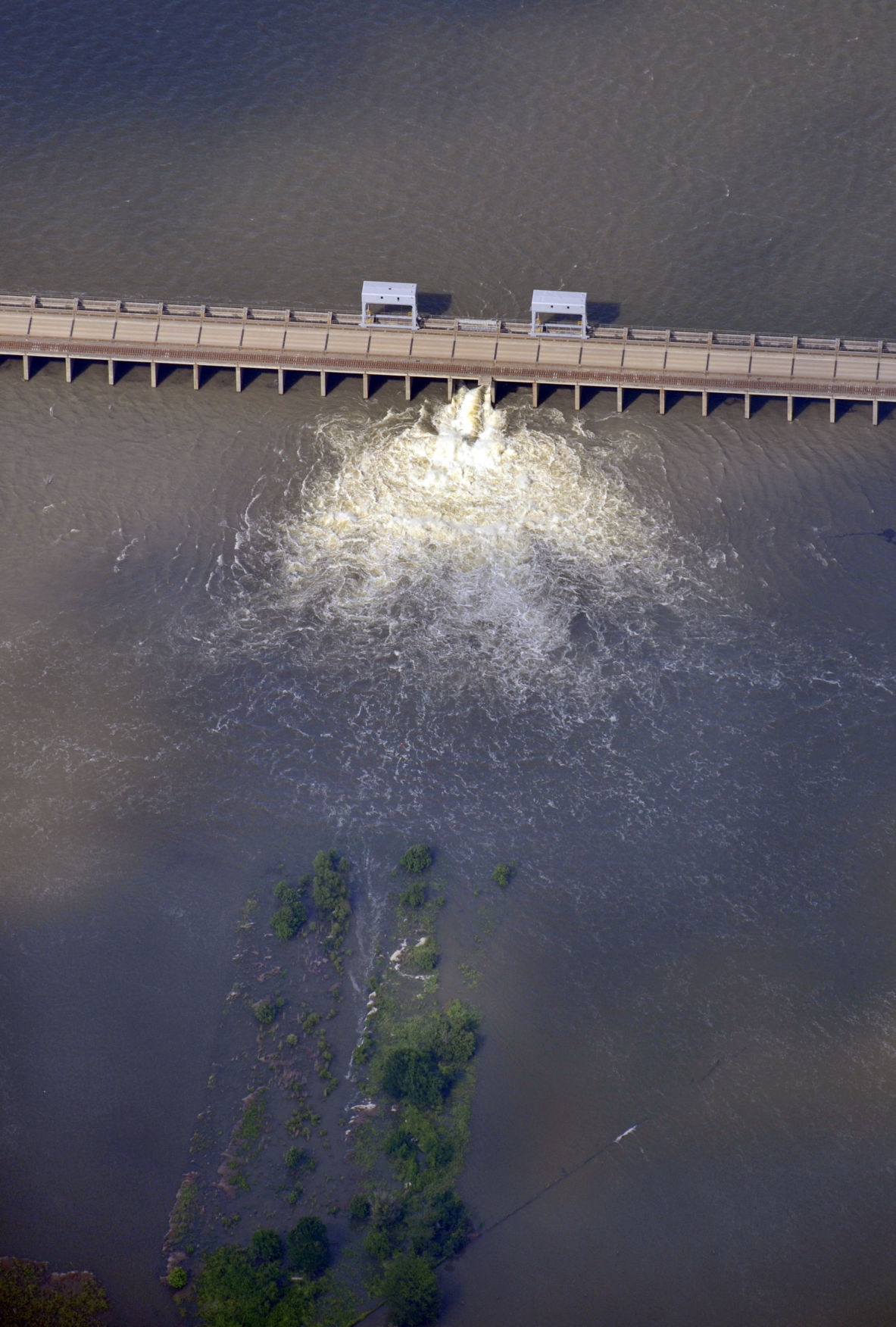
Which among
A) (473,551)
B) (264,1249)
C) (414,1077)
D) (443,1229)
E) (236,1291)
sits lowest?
(236,1291)

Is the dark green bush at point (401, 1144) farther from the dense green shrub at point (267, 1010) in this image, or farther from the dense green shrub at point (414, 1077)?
the dense green shrub at point (267, 1010)

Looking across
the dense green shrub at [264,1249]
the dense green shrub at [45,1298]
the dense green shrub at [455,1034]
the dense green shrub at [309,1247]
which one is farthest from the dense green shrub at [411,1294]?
the dense green shrub at [45,1298]

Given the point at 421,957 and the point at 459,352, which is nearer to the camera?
the point at 421,957

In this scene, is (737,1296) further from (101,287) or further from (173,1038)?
(101,287)

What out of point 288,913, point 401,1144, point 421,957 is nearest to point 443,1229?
point 401,1144

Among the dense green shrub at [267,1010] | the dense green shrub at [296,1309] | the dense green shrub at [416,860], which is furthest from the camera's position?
the dense green shrub at [416,860]

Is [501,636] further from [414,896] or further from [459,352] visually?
[459,352]

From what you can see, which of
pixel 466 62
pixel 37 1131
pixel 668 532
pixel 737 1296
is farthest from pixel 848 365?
pixel 37 1131
